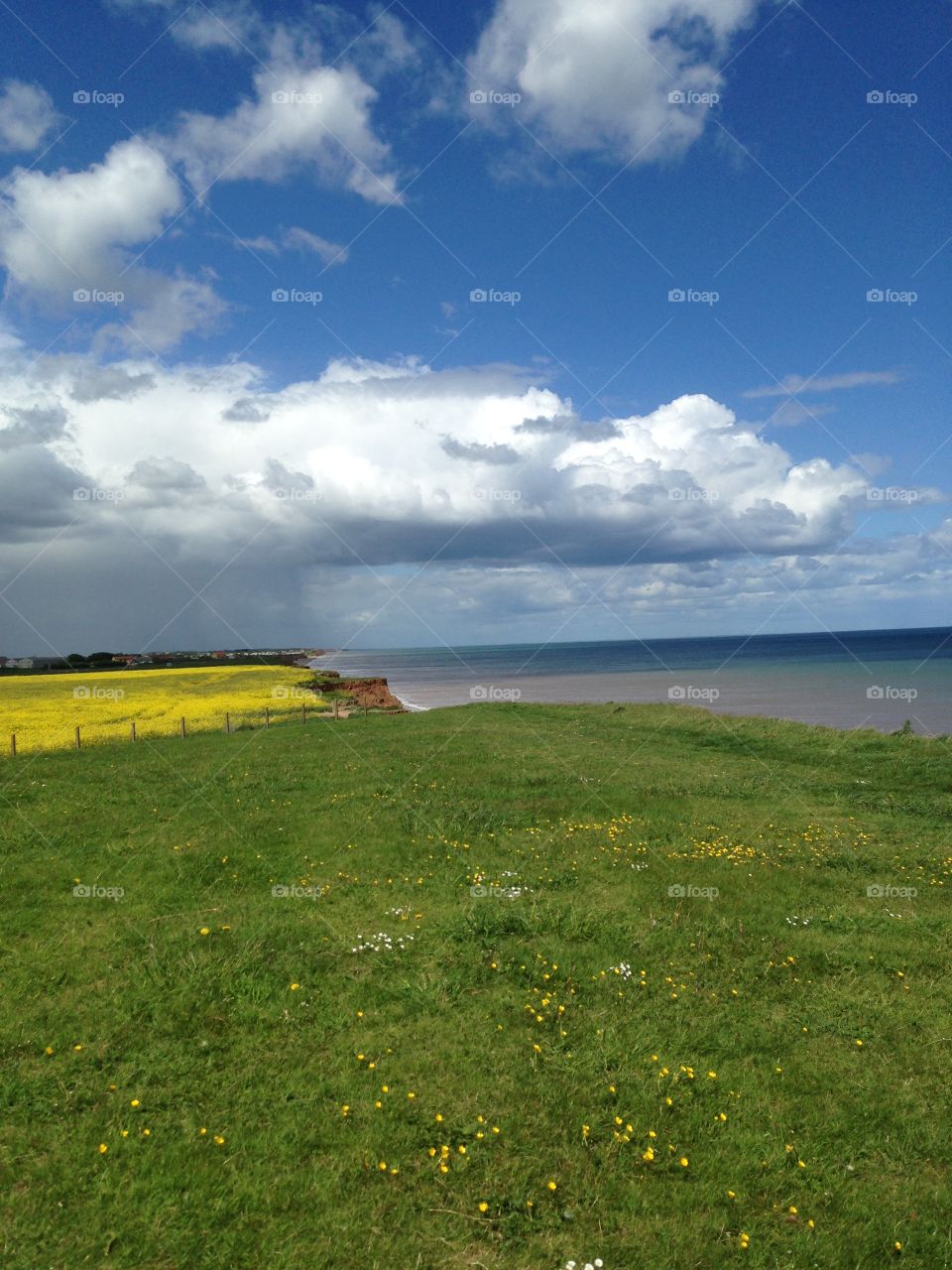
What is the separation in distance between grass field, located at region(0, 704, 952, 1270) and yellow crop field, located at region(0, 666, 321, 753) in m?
21.9

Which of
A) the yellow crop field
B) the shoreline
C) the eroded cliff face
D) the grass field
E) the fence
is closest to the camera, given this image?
the grass field

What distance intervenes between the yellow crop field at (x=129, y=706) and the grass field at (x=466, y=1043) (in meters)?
21.9

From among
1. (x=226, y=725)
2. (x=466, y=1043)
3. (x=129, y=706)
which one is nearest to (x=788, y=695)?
A: (x=226, y=725)

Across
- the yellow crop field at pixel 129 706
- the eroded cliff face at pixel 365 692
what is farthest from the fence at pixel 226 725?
the eroded cliff face at pixel 365 692

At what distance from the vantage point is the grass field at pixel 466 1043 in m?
5.96

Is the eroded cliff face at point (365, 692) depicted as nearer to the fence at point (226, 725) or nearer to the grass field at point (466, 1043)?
the fence at point (226, 725)

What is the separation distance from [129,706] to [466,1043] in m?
47.4

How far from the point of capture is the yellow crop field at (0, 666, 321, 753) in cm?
3762

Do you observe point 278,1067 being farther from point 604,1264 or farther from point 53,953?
point 53,953

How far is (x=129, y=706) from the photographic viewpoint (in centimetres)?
4928

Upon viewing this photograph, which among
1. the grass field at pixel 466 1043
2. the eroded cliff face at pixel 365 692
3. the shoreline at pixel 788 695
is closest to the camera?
the grass field at pixel 466 1043

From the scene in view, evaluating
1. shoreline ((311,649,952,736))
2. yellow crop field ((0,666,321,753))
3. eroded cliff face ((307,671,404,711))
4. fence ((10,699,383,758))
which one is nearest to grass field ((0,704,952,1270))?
fence ((10,699,383,758))

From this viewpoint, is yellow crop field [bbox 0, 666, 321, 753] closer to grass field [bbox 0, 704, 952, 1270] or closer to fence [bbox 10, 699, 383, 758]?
fence [bbox 10, 699, 383, 758]

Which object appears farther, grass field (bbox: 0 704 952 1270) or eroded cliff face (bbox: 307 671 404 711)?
eroded cliff face (bbox: 307 671 404 711)
